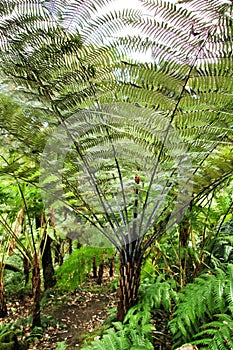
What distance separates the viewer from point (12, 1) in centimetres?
118

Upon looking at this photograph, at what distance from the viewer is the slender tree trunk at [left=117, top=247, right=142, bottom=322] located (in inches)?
56.6

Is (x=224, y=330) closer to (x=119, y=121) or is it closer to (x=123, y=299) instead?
(x=123, y=299)

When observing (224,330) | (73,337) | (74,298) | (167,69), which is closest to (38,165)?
(167,69)

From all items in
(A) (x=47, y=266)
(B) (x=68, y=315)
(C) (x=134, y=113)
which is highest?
(C) (x=134, y=113)

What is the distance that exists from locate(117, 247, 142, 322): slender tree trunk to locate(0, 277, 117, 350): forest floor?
574 millimetres

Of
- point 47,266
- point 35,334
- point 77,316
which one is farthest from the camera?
point 47,266

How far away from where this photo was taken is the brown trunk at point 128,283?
144 centimetres

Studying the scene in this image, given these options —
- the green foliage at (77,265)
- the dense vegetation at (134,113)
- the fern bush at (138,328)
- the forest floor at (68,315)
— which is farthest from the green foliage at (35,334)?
the fern bush at (138,328)

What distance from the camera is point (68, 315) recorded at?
2.79 m

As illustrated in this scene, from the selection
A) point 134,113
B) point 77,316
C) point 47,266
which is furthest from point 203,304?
point 47,266

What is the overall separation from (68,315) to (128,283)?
165 centimetres

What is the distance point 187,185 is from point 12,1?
3.61ft

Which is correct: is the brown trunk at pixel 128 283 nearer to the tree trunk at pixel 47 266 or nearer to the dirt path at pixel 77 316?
the dirt path at pixel 77 316

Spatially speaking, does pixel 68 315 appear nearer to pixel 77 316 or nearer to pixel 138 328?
pixel 77 316
